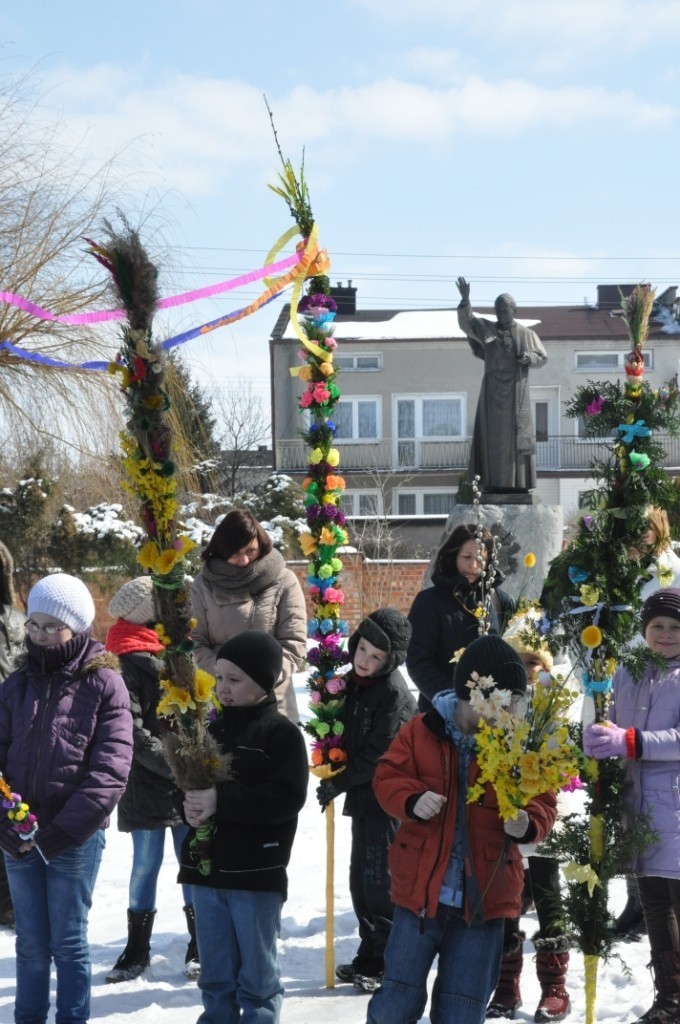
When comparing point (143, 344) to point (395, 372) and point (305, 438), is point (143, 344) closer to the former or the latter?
point (305, 438)

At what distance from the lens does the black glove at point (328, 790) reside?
508 cm

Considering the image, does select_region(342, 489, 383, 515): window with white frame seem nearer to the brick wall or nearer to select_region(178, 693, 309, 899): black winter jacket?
the brick wall

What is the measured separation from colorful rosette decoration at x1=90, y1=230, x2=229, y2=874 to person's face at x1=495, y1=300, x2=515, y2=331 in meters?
10.0

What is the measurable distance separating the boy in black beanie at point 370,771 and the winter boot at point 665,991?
1101 millimetres

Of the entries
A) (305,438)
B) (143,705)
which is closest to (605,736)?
(305,438)

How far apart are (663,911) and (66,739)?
2271 millimetres

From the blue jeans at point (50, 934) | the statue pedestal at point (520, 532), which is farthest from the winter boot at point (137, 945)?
the statue pedestal at point (520, 532)

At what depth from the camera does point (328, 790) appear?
16.7 ft

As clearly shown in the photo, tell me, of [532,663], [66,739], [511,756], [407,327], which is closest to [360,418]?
[407,327]

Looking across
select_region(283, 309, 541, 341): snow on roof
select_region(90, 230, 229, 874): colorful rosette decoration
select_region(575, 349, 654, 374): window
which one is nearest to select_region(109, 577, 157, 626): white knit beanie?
select_region(90, 230, 229, 874): colorful rosette decoration

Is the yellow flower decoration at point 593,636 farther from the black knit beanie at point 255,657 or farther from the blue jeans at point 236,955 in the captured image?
the blue jeans at point 236,955

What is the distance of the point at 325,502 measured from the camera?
520 centimetres

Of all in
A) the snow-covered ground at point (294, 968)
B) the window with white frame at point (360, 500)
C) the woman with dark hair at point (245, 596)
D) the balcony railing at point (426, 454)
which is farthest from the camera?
the balcony railing at point (426, 454)

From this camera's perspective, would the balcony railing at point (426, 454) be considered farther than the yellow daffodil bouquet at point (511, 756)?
Yes
